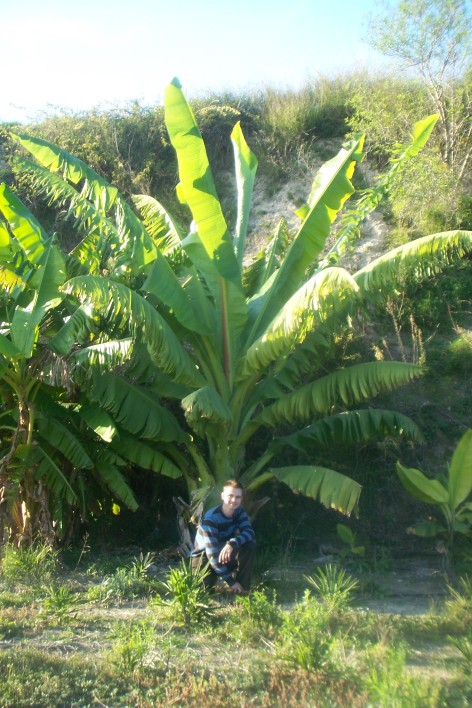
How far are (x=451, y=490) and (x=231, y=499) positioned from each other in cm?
264

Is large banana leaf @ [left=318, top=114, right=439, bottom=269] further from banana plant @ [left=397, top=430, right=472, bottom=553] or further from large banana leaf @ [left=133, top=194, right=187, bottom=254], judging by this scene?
banana plant @ [left=397, top=430, right=472, bottom=553]

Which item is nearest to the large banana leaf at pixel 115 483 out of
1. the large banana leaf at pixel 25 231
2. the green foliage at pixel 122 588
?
the green foliage at pixel 122 588

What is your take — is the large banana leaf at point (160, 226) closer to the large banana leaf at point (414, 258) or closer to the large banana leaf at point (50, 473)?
the large banana leaf at point (414, 258)

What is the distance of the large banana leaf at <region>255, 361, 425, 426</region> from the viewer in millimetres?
7816

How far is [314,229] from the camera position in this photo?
338 inches

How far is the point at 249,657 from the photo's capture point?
551 centimetres

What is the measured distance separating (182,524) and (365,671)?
4.24 m

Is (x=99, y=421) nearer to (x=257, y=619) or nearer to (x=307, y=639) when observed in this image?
(x=257, y=619)

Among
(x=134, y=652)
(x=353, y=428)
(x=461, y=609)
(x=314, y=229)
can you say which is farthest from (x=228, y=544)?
(x=314, y=229)

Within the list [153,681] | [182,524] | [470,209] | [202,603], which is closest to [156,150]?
[470,209]

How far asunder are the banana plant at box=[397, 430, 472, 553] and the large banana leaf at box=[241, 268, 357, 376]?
2016 millimetres

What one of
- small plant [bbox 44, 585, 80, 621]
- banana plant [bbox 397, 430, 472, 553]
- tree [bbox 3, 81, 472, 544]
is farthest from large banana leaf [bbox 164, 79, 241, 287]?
small plant [bbox 44, 585, 80, 621]

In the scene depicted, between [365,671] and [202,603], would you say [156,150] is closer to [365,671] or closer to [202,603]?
[202,603]

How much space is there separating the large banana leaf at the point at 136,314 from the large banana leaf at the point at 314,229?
4.29ft
